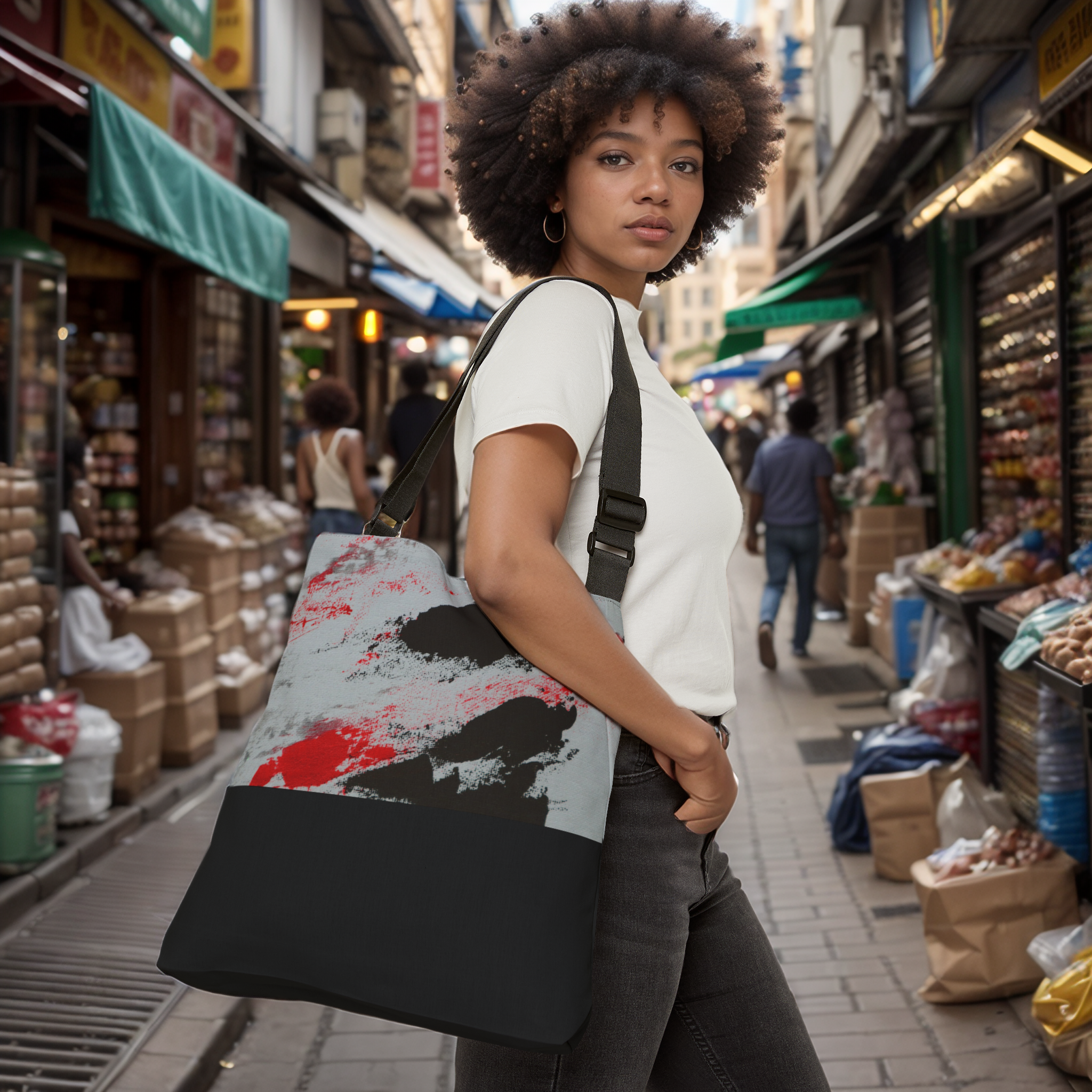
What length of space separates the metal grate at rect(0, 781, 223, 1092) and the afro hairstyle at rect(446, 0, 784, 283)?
2.69m

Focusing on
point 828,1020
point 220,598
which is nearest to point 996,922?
point 828,1020

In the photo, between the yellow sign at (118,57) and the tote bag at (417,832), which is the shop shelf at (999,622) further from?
the yellow sign at (118,57)

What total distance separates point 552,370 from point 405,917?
25.3 inches

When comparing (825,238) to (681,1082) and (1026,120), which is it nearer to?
(1026,120)

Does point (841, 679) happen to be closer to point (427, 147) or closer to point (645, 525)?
point (645, 525)

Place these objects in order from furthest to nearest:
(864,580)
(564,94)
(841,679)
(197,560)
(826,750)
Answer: (864,580) → (841,679) → (197,560) → (826,750) → (564,94)

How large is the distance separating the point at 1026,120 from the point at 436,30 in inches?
730

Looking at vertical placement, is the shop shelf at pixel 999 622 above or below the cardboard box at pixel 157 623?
above

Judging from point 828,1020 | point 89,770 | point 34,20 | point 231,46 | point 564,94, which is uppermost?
point 231,46

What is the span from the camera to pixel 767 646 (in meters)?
9.60

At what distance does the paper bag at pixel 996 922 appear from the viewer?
3.76 metres

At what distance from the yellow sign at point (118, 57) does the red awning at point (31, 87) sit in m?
1.38

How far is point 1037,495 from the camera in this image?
709 cm

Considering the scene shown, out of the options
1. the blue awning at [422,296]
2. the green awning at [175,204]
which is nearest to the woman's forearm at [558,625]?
the green awning at [175,204]
